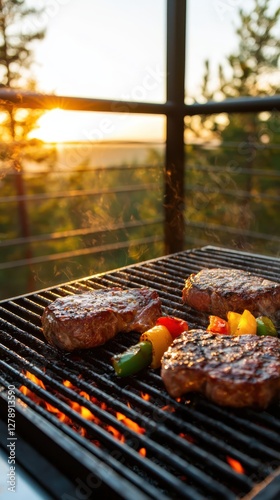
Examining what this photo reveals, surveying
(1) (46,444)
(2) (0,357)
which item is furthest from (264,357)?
(2) (0,357)

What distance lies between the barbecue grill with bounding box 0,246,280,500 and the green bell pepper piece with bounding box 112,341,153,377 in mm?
52

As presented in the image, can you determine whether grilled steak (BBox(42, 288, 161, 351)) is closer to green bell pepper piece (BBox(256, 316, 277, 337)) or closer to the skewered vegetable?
the skewered vegetable

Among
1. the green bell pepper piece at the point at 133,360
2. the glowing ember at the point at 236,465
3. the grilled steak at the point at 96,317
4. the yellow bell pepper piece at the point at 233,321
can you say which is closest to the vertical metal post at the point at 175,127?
the grilled steak at the point at 96,317

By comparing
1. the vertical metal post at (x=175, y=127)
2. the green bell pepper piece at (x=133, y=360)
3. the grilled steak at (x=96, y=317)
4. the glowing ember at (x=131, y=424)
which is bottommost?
the glowing ember at (x=131, y=424)

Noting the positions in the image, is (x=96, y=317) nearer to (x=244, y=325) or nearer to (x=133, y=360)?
(x=133, y=360)

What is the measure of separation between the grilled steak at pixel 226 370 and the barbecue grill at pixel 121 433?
60 millimetres

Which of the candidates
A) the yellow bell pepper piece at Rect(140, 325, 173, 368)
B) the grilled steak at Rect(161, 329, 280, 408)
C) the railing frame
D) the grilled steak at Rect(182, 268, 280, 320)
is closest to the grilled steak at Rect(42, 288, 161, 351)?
the yellow bell pepper piece at Rect(140, 325, 173, 368)

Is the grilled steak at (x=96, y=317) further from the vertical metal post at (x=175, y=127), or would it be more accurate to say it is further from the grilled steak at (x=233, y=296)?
the vertical metal post at (x=175, y=127)

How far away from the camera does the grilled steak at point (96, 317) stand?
2.06 metres

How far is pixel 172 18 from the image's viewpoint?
167 inches

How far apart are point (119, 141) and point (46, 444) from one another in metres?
4.44

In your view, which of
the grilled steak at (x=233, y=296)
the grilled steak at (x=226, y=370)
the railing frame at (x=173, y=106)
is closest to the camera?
the grilled steak at (x=226, y=370)

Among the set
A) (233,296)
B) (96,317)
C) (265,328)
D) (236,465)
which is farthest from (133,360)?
(233,296)

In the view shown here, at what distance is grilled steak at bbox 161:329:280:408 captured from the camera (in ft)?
5.28
